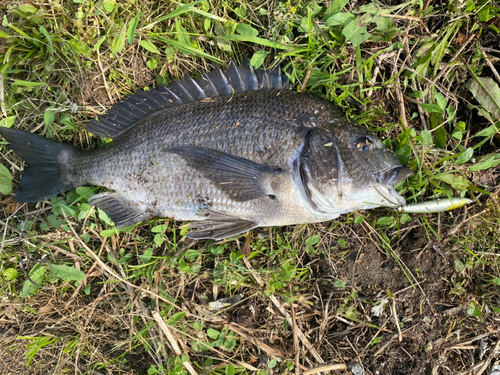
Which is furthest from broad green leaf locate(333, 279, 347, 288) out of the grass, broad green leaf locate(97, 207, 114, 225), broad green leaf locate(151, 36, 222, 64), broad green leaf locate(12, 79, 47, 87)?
broad green leaf locate(12, 79, 47, 87)

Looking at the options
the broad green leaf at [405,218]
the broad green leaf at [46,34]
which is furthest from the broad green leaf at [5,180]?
the broad green leaf at [405,218]

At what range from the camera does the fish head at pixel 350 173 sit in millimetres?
2002

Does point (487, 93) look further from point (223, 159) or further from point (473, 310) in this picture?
point (223, 159)

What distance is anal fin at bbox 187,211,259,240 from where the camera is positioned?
228 centimetres

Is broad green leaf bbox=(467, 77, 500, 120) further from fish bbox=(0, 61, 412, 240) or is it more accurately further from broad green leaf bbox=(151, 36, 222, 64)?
broad green leaf bbox=(151, 36, 222, 64)

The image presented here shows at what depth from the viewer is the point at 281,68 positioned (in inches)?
98.0

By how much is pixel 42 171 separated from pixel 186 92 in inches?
55.2

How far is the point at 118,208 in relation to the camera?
2539mm

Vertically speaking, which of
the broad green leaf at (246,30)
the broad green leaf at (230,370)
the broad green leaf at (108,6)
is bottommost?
the broad green leaf at (230,370)

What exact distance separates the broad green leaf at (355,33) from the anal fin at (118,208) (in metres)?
2.06

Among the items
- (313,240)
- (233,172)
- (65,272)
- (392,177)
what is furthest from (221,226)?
(65,272)

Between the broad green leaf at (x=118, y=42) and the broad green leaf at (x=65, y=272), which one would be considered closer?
the broad green leaf at (x=118, y=42)

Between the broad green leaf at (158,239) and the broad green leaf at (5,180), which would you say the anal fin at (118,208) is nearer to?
the broad green leaf at (158,239)

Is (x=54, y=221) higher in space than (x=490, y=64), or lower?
higher
